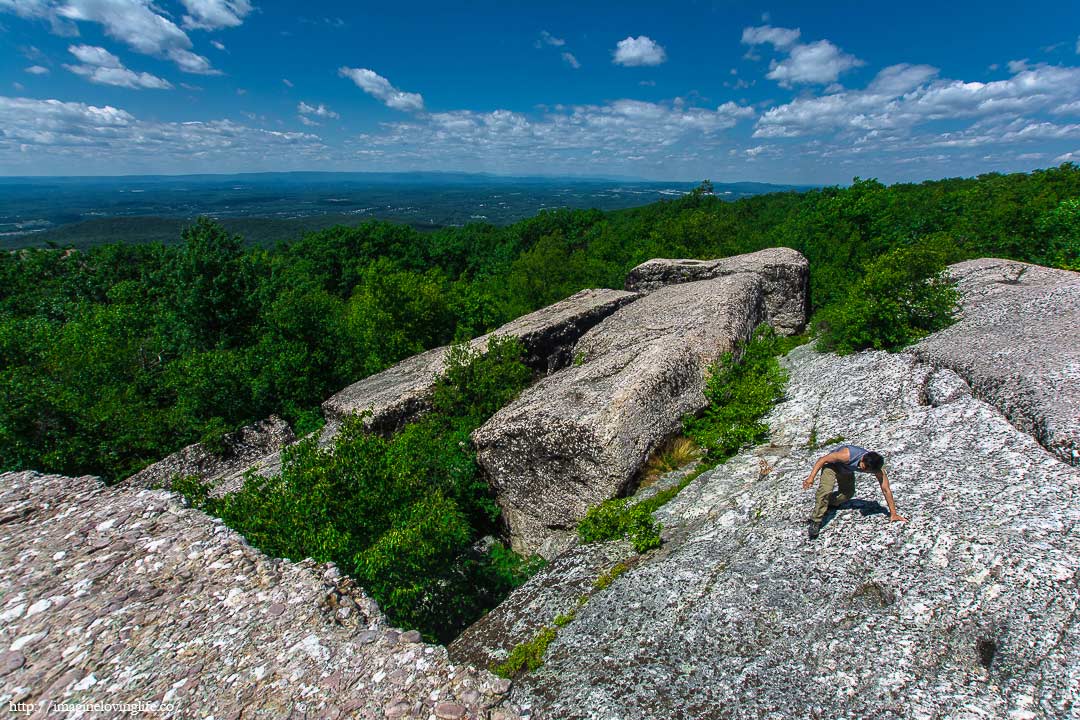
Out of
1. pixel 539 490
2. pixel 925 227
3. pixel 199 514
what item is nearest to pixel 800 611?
pixel 539 490

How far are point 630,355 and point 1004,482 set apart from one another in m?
8.00

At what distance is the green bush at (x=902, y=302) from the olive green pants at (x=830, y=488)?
25.6ft

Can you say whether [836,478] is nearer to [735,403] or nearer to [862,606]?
[862,606]

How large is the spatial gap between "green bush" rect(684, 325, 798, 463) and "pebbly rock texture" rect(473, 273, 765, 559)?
0.36m

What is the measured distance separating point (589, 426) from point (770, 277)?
14.8 meters

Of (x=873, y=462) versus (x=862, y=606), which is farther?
(x=873, y=462)

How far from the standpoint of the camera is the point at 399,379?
17266 millimetres

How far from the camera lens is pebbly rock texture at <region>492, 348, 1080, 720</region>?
200 inches

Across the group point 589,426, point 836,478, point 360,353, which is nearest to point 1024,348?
point 836,478

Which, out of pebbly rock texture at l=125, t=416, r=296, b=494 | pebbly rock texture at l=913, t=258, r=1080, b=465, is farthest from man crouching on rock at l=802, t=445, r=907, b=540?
pebbly rock texture at l=125, t=416, r=296, b=494

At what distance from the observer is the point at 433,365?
1748 centimetres

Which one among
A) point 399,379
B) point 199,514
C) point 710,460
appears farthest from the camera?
point 399,379

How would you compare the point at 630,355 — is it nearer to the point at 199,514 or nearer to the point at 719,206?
the point at 199,514

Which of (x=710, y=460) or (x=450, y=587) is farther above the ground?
(x=710, y=460)
